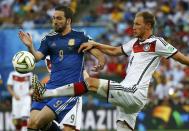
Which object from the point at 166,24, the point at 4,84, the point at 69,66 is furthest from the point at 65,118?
the point at 166,24

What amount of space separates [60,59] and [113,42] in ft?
37.4

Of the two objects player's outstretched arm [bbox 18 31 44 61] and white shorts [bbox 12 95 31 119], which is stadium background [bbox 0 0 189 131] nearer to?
white shorts [bbox 12 95 31 119]

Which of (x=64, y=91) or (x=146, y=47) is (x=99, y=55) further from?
(x=64, y=91)

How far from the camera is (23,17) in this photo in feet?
81.3

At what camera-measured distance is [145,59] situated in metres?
9.64

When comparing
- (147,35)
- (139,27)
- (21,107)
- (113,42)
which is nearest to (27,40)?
(139,27)

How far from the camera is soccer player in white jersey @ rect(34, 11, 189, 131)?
9227 mm

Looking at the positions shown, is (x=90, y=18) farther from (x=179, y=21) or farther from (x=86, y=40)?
(x=86, y=40)

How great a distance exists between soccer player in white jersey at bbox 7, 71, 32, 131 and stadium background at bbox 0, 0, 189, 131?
57.8 inches

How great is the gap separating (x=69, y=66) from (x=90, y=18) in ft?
45.8

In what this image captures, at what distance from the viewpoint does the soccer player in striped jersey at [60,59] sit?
33.0 feet

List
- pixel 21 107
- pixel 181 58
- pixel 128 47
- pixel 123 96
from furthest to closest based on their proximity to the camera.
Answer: pixel 21 107
pixel 128 47
pixel 181 58
pixel 123 96

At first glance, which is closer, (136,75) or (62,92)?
(62,92)

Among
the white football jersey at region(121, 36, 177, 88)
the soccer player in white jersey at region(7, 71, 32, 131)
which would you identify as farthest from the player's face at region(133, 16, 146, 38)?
the soccer player in white jersey at region(7, 71, 32, 131)
